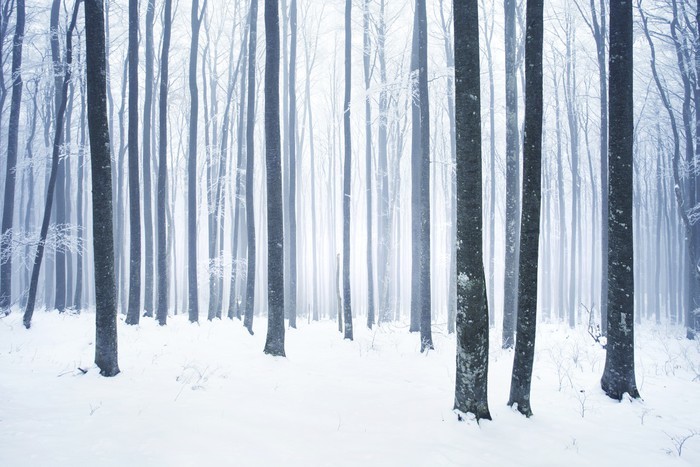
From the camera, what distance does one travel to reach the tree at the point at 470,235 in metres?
4.25

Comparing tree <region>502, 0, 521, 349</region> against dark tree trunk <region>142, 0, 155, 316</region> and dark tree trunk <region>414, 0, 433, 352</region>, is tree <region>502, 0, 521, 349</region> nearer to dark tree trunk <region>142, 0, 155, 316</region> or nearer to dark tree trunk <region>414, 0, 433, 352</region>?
dark tree trunk <region>414, 0, 433, 352</region>

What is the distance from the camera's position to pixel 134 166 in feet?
35.5

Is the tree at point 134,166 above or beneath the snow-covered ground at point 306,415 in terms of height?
above

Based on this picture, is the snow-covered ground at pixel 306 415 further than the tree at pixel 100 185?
No

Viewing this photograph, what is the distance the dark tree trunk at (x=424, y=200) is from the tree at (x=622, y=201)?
14.4 ft

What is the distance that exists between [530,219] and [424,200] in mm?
5136

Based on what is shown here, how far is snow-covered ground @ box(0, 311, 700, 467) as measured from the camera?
11.1 feet

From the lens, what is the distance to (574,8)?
1581 cm

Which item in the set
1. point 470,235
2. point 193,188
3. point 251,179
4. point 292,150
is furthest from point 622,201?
point 193,188

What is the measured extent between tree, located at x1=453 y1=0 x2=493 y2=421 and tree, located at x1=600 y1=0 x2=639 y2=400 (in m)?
2.56

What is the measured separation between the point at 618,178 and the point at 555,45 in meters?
15.5

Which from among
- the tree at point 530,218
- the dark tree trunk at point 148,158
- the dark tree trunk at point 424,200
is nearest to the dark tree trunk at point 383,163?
the dark tree trunk at point 424,200

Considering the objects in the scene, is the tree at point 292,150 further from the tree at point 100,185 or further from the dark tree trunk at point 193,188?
the tree at point 100,185

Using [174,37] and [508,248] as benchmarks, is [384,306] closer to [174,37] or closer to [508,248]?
[508,248]
